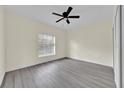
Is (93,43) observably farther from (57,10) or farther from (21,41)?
(21,41)

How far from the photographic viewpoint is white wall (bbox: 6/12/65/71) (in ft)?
14.4

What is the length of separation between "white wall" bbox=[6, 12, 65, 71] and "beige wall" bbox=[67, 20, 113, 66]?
251 centimetres

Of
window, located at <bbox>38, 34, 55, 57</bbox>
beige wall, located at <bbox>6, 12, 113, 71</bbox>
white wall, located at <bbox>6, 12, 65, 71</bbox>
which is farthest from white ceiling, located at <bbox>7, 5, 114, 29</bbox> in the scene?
window, located at <bbox>38, 34, 55, 57</bbox>

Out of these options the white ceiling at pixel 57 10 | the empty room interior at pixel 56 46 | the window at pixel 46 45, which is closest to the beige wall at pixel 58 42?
the empty room interior at pixel 56 46

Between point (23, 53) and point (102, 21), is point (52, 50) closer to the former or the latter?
point (23, 53)

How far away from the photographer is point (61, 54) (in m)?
7.77

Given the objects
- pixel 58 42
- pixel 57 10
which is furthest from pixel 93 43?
pixel 57 10

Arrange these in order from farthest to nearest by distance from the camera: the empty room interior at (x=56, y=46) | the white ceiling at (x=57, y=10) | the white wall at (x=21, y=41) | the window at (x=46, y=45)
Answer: the window at (x=46, y=45) → the white wall at (x=21, y=41) → the white ceiling at (x=57, y=10) → the empty room interior at (x=56, y=46)

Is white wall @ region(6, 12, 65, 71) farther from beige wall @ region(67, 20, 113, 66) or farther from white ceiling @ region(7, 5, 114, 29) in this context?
beige wall @ region(67, 20, 113, 66)

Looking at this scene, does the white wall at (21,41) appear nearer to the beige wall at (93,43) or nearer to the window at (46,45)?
the window at (46,45)

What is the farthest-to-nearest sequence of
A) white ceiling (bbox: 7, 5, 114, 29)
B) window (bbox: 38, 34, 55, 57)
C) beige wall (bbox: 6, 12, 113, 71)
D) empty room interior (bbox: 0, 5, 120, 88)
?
window (bbox: 38, 34, 55, 57)
beige wall (bbox: 6, 12, 113, 71)
white ceiling (bbox: 7, 5, 114, 29)
empty room interior (bbox: 0, 5, 120, 88)

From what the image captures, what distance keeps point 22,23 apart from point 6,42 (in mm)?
1226

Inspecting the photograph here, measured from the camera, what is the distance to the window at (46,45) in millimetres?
6080
